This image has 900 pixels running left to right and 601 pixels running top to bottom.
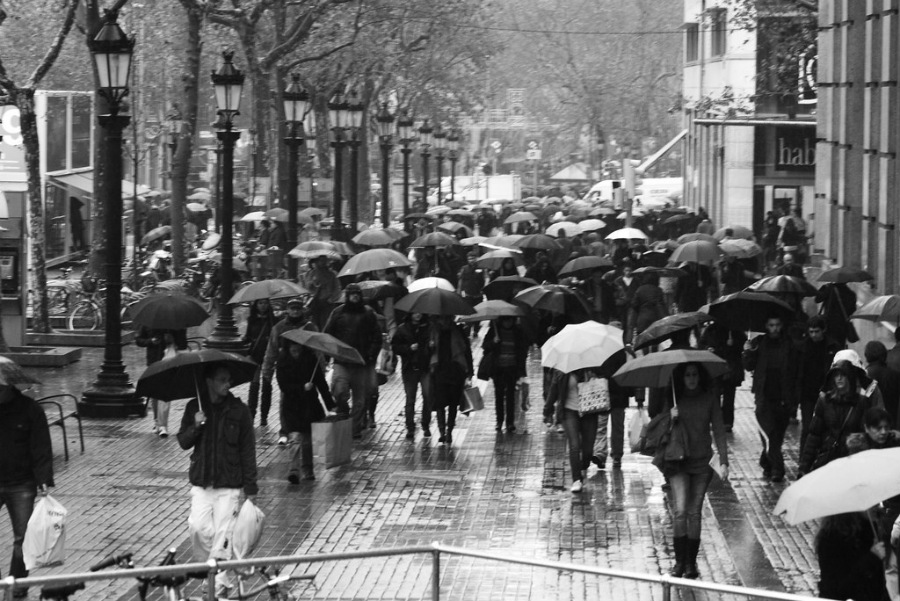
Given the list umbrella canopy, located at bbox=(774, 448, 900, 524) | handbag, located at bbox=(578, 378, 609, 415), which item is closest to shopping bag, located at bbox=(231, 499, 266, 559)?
umbrella canopy, located at bbox=(774, 448, 900, 524)

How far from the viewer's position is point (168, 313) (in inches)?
698

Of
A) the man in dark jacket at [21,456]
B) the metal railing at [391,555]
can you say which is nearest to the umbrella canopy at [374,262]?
the man in dark jacket at [21,456]

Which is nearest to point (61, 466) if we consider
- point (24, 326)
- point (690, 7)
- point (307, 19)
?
point (24, 326)

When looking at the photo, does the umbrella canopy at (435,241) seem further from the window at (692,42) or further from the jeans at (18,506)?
the window at (692,42)

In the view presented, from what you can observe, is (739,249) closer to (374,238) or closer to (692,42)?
(374,238)

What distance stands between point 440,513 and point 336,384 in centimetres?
360

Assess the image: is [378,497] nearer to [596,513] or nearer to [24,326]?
[596,513]

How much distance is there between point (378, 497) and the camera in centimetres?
1527

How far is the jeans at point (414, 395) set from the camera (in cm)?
1820

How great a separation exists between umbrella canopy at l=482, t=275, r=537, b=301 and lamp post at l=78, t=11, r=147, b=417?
186 inches

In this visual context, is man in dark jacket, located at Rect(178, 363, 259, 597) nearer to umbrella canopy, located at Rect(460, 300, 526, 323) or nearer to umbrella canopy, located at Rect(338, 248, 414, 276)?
umbrella canopy, located at Rect(460, 300, 526, 323)

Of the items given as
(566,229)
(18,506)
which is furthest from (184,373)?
(566,229)

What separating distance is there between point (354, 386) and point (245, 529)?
23.9 feet

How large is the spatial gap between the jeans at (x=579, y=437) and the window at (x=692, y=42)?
156 ft
